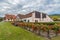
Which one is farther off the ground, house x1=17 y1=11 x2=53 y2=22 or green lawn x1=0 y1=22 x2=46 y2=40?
house x1=17 y1=11 x2=53 y2=22

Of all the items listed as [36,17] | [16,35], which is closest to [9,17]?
[36,17]

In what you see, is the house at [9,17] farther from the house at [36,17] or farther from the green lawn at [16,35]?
the green lawn at [16,35]

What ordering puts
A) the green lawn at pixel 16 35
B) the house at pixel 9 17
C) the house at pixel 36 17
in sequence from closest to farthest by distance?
the green lawn at pixel 16 35, the house at pixel 36 17, the house at pixel 9 17

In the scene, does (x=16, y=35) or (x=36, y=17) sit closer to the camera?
(x=16, y=35)

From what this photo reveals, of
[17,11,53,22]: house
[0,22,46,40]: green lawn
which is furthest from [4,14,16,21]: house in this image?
[0,22,46,40]: green lawn

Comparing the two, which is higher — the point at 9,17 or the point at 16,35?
the point at 9,17

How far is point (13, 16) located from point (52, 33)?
82385mm

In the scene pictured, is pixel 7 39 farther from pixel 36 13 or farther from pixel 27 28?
pixel 36 13

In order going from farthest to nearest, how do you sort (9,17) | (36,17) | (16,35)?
(9,17) < (36,17) < (16,35)

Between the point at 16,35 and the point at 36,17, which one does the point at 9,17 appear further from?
the point at 16,35

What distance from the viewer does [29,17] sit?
289 ft

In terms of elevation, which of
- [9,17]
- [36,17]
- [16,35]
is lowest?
[16,35]

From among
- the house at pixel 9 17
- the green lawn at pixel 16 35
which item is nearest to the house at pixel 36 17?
the house at pixel 9 17

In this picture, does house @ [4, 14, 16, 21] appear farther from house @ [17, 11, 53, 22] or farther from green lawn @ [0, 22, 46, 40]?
green lawn @ [0, 22, 46, 40]
